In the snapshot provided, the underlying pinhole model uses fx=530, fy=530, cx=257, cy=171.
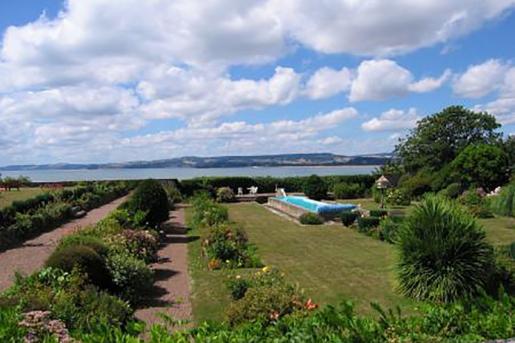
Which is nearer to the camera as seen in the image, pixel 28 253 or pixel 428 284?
pixel 428 284

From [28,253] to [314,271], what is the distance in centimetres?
840

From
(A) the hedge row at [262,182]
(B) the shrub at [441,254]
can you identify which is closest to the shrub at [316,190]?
(A) the hedge row at [262,182]

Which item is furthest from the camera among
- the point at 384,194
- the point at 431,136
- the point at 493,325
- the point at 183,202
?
the point at 431,136

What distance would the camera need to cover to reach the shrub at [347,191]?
1537 inches

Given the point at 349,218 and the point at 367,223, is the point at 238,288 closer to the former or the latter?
the point at 367,223

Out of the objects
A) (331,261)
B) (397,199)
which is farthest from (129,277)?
(397,199)

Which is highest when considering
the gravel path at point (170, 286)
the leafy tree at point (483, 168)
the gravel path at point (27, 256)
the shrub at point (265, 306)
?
the leafy tree at point (483, 168)

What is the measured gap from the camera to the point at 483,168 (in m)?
33.0

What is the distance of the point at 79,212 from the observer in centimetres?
2662

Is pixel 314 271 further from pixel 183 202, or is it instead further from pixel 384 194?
pixel 183 202

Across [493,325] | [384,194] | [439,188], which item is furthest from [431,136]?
[493,325]

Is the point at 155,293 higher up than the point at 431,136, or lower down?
lower down

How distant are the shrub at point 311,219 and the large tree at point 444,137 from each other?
27.5 meters

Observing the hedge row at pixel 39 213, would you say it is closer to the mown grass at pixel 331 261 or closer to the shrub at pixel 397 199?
the mown grass at pixel 331 261
